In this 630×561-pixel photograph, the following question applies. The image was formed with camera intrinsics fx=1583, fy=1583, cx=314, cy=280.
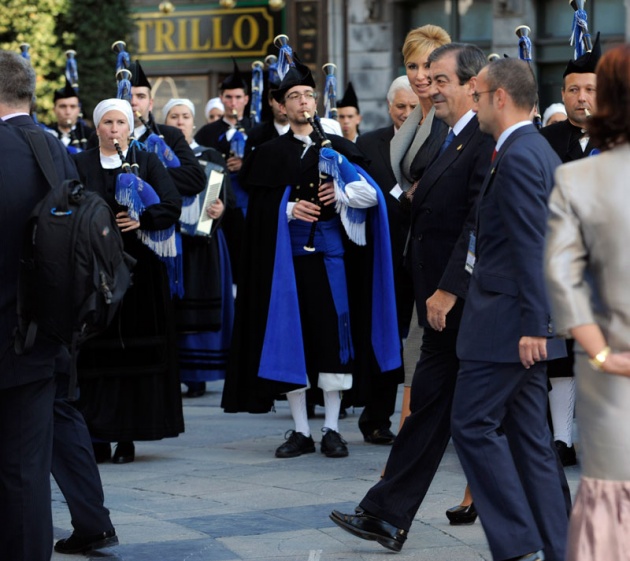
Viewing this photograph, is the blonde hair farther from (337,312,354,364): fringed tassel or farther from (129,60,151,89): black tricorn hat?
(129,60,151,89): black tricorn hat

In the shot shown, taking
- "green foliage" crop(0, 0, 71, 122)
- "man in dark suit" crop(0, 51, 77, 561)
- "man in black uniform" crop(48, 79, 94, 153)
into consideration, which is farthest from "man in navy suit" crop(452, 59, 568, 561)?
"green foliage" crop(0, 0, 71, 122)

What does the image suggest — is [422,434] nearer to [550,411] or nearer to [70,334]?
[70,334]

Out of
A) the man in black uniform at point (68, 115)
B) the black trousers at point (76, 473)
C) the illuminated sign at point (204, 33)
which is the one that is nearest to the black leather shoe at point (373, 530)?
the black trousers at point (76, 473)

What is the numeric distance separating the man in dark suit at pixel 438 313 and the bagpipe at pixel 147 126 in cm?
320

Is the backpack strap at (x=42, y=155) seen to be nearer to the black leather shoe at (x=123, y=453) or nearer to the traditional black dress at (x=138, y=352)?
the traditional black dress at (x=138, y=352)

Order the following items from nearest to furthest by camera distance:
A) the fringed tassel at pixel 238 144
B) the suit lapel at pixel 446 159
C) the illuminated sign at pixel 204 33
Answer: the suit lapel at pixel 446 159, the fringed tassel at pixel 238 144, the illuminated sign at pixel 204 33

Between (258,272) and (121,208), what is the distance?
953 millimetres

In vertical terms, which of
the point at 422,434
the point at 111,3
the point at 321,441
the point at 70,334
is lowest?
the point at 321,441

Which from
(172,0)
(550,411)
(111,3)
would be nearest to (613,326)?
(550,411)

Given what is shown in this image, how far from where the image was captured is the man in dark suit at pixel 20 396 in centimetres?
520

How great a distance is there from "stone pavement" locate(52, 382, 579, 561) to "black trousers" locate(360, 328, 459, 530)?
199mm

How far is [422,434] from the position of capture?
5.98 metres

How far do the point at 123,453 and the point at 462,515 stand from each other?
250 centimetres

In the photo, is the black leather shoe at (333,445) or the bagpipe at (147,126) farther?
the bagpipe at (147,126)
